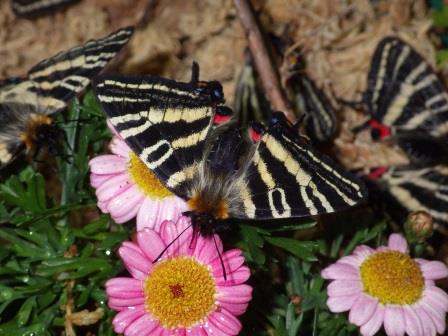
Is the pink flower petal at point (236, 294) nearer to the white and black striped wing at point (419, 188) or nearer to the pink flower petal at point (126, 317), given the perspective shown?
the pink flower petal at point (126, 317)

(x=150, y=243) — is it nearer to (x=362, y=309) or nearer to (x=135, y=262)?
(x=135, y=262)

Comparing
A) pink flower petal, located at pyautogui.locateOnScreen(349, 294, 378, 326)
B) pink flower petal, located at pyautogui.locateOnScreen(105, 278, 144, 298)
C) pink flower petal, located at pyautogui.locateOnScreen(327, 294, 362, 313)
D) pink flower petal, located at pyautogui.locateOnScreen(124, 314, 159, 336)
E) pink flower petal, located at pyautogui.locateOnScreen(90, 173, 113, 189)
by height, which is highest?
pink flower petal, located at pyautogui.locateOnScreen(90, 173, 113, 189)

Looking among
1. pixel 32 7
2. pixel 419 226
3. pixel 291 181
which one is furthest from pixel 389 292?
pixel 32 7

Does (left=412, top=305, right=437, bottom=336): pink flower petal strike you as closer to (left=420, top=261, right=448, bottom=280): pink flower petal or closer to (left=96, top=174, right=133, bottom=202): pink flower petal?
(left=420, top=261, right=448, bottom=280): pink flower petal

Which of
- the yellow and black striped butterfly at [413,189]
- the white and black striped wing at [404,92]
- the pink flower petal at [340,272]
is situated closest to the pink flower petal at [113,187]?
the pink flower petal at [340,272]

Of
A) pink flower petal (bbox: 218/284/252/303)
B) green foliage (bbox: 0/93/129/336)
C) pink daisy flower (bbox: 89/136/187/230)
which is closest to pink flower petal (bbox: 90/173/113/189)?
pink daisy flower (bbox: 89/136/187/230)

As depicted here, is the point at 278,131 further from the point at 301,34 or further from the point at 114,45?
the point at 301,34
